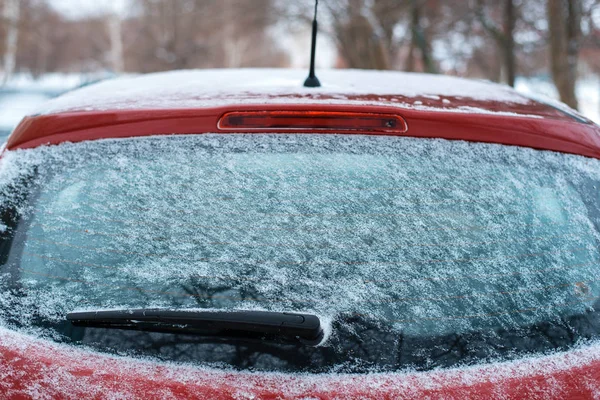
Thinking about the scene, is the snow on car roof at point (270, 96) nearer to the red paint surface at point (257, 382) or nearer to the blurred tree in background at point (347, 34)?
the red paint surface at point (257, 382)

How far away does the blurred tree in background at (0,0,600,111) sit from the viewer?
928 centimetres

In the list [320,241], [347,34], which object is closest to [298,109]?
[320,241]

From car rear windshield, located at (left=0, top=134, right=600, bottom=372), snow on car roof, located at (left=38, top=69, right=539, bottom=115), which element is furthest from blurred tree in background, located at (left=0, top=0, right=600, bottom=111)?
car rear windshield, located at (left=0, top=134, right=600, bottom=372)

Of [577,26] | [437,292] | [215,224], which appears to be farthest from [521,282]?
[577,26]

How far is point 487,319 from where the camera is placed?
1.25 meters

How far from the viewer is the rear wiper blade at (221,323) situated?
1.18m

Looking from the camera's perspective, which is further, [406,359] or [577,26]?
[577,26]

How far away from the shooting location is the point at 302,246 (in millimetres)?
1298

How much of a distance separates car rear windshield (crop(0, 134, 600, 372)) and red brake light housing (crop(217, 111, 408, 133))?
0.03m

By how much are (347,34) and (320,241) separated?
2367 cm

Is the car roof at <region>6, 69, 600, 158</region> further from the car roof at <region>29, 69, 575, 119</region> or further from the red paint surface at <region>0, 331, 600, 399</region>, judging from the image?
the red paint surface at <region>0, 331, 600, 399</region>

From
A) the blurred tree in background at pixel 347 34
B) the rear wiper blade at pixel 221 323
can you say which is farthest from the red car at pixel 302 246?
the blurred tree in background at pixel 347 34

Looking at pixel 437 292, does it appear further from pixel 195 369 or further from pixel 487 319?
pixel 195 369

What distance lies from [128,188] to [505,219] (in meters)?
0.92
